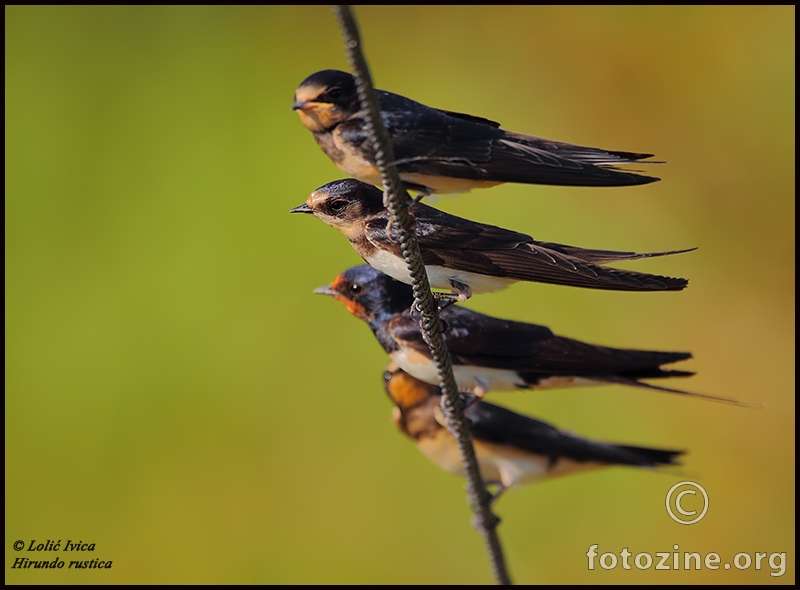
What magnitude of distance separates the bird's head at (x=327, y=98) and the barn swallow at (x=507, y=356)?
1.69 ft

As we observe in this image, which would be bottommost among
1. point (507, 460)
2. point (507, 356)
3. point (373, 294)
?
point (507, 460)

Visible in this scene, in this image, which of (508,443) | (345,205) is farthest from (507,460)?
(345,205)

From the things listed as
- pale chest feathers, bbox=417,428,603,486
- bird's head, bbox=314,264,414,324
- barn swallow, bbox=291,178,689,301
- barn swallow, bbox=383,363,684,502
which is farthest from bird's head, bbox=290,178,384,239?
pale chest feathers, bbox=417,428,603,486

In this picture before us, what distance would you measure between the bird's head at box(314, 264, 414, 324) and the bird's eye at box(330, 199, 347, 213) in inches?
16.6

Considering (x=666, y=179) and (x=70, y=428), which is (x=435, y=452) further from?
(x=666, y=179)

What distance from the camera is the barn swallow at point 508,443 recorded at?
7.64 ft

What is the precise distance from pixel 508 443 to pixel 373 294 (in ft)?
2.34

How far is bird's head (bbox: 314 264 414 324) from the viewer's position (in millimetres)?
1872

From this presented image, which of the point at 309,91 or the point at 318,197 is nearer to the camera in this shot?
the point at 309,91

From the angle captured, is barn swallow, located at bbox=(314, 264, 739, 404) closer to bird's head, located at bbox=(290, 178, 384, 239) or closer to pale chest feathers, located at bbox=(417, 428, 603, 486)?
bird's head, located at bbox=(290, 178, 384, 239)

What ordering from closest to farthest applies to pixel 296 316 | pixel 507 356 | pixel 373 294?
pixel 507 356, pixel 373 294, pixel 296 316

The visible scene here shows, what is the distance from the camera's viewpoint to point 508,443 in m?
2.35

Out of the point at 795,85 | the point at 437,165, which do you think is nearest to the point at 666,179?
the point at 795,85

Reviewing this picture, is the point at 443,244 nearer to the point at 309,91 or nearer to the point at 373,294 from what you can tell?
the point at 309,91
